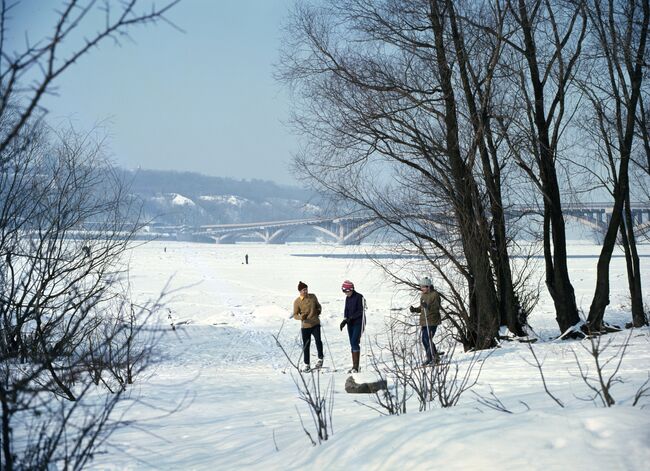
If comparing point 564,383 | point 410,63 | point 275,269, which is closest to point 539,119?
point 410,63

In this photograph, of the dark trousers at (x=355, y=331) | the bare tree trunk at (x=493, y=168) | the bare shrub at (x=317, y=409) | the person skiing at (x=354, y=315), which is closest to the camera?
the bare shrub at (x=317, y=409)

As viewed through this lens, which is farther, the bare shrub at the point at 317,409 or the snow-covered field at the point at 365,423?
the bare shrub at the point at 317,409

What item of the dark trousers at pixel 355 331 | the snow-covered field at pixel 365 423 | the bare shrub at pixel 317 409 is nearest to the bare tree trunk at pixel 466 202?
the snow-covered field at pixel 365 423

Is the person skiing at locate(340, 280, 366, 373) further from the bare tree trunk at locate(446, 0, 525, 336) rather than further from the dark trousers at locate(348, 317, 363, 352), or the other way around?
the bare tree trunk at locate(446, 0, 525, 336)

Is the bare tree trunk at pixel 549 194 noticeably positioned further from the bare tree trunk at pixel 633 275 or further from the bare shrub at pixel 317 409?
the bare shrub at pixel 317 409

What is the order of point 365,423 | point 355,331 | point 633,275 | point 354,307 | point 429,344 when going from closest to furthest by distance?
point 365,423
point 429,344
point 354,307
point 355,331
point 633,275

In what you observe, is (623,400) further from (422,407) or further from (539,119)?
(539,119)

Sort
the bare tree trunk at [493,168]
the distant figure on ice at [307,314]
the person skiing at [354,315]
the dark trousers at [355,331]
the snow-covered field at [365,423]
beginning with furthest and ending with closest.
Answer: the bare tree trunk at [493,168], the distant figure on ice at [307,314], the dark trousers at [355,331], the person skiing at [354,315], the snow-covered field at [365,423]

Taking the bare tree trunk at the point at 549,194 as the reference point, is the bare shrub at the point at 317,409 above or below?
below

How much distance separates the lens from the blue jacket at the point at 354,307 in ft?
38.5

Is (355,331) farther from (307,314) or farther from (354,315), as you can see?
(307,314)

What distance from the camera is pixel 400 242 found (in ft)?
47.2

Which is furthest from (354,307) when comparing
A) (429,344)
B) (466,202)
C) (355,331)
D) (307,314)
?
(429,344)

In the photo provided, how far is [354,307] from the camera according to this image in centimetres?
1173
